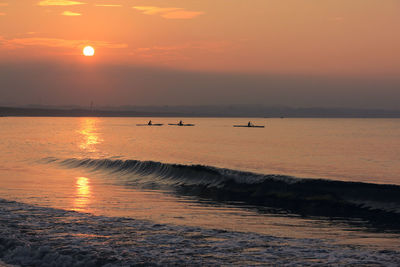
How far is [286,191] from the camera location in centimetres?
3203

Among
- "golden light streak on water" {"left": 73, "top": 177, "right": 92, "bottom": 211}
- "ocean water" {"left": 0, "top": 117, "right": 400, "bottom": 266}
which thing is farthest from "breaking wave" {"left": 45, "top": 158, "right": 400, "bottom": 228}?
"golden light streak on water" {"left": 73, "top": 177, "right": 92, "bottom": 211}

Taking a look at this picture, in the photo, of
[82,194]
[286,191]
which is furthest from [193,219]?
[286,191]

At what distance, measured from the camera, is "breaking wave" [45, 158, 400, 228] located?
85.8ft

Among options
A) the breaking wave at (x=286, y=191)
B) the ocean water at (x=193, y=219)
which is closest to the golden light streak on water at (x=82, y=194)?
the ocean water at (x=193, y=219)

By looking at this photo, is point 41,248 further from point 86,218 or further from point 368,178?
point 368,178

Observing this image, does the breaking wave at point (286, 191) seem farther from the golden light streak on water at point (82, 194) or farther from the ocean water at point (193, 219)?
the golden light streak on water at point (82, 194)

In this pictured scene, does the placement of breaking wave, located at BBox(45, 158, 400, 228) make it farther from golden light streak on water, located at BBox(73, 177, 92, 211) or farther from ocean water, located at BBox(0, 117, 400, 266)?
golden light streak on water, located at BBox(73, 177, 92, 211)

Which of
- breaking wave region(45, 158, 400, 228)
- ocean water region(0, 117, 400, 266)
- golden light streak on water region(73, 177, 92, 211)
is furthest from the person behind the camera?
breaking wave region(45, 158, 400, 228)

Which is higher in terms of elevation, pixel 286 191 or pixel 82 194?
pixel 286 191

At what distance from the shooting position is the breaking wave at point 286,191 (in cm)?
2615

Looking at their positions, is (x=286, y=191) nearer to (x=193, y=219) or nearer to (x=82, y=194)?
(x=193, y=219)

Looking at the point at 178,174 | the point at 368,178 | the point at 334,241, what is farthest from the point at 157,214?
the point at 368,178

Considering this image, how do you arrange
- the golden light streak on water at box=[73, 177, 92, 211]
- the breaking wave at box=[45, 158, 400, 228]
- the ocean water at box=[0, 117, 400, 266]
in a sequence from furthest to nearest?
the breaking wave at box=[45, 158, 400, 228] → the golden light streak on water at box=[73, 177, 92, 211] → the ocean water at box=[0, 117, 400, 266]

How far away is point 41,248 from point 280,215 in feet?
40.2
